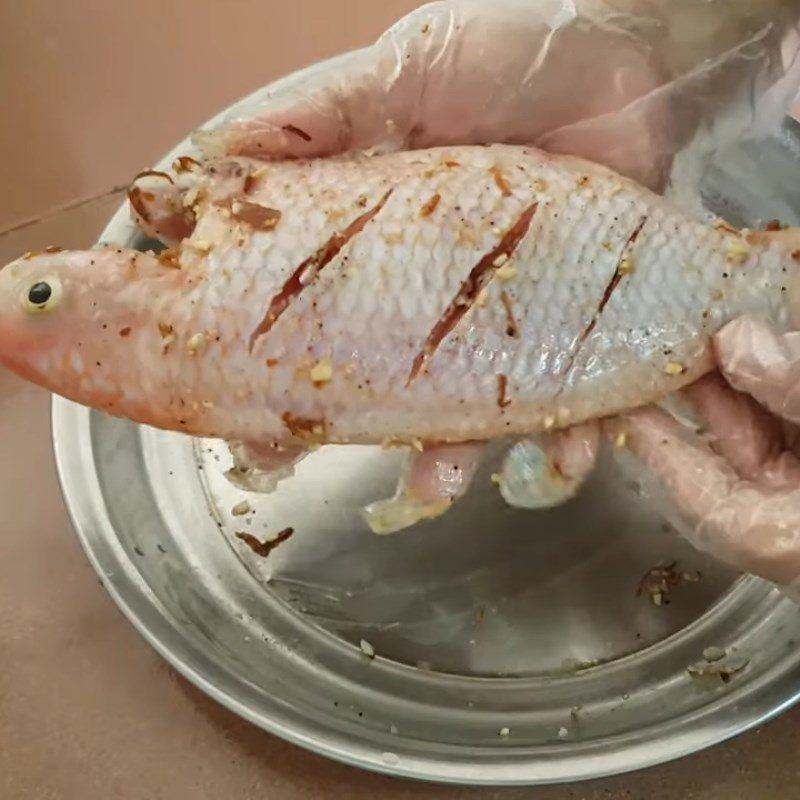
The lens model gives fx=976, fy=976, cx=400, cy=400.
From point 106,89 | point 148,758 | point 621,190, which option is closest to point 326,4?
point 106,89

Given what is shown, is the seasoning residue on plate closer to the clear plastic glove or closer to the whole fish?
the whole fish

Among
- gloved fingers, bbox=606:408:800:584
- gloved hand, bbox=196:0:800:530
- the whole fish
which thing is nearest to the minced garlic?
the whole fish

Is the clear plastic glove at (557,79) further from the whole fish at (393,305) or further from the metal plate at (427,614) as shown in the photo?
the metal plate at (427,614)

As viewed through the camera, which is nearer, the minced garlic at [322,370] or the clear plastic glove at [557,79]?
the minced garlic at [322,370]

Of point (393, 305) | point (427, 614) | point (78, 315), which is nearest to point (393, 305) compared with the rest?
point (393, 305)

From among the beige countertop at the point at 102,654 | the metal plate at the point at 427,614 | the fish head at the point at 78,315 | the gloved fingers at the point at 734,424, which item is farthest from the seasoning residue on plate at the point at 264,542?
the gloved fingers at the point at 734,424

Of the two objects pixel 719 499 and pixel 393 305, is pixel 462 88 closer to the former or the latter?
pixel 393 305

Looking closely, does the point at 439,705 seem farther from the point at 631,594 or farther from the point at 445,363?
the point at 445,363

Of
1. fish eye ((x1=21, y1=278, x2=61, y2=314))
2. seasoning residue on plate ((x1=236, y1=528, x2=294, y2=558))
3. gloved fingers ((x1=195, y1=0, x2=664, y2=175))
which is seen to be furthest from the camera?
seasoning residue on plate ((x1=236, y1=528, x2=294, y2=558))
